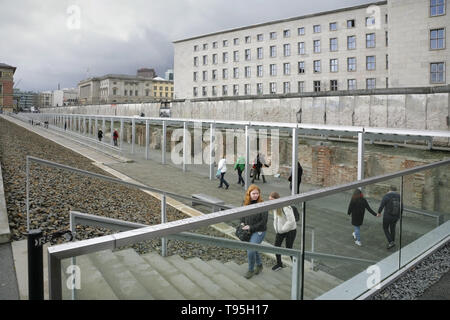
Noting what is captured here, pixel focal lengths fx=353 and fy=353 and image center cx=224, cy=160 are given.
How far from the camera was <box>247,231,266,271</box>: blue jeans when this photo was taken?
2354 mm

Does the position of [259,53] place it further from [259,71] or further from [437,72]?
[437,72]

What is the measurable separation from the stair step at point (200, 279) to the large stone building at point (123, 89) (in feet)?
314

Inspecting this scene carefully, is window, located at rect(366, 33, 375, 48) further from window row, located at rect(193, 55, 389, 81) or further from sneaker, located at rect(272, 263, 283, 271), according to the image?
sneaker, located at rect(272, 263, 283, 271)

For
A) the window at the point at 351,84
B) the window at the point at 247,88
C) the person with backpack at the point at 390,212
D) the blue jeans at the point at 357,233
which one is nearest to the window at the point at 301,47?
the window at the point at 351,84

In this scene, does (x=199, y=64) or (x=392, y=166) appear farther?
(x=199, y=64)

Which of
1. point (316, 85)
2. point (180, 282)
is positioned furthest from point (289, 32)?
point (180, 282)

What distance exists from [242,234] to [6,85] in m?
111

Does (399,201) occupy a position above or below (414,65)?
below

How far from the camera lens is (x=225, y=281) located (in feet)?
7.52

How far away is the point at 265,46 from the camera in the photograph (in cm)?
5266

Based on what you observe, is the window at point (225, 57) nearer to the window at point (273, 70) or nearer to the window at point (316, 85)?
the window at point (273, 70)

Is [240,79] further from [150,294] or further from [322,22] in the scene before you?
[150,294]

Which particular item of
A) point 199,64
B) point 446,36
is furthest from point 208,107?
point 199,64

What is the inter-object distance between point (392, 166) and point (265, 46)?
43027 millimetres
